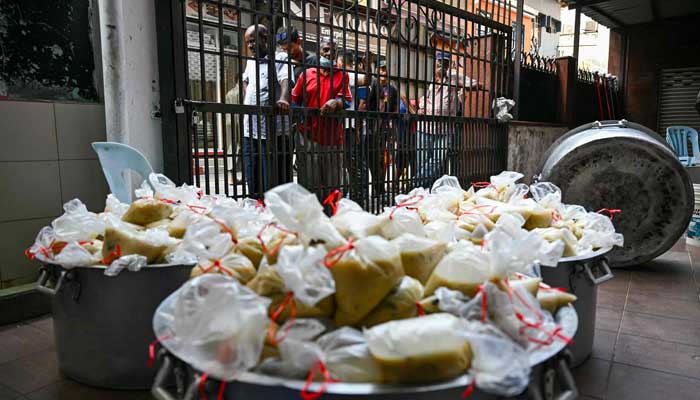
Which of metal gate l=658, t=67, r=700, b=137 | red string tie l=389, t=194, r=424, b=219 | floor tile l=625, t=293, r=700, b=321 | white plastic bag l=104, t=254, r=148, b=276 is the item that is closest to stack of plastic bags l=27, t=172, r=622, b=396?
white plastic bag l=104, t=254, r=148, b=276

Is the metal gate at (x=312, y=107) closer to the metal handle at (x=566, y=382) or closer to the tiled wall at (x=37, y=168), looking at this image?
the tiled wall at (x=37, y=168)

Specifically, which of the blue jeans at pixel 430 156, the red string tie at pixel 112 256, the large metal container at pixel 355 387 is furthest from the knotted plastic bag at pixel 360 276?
the blue jeans at pixel 430 156

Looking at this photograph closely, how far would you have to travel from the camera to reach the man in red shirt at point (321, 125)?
14.1ft

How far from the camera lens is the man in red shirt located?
169 inches

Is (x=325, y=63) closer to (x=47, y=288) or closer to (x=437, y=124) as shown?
(x=437, y=124)

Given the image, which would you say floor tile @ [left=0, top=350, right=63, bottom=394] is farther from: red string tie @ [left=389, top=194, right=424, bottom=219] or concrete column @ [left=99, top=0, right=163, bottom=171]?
red string tie @ [left=389, top=194, right=424, bottom=219]

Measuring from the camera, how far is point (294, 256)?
1202 millimetres

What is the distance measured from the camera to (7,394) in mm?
2244

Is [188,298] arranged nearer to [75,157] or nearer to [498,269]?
[498,269]

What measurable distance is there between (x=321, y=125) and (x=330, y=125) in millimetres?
109

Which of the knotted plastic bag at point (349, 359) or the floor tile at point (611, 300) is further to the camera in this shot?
the floor tile at point (611, 300)

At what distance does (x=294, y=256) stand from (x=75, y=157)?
2.94 metres

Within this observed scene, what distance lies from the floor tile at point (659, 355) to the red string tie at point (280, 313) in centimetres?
224

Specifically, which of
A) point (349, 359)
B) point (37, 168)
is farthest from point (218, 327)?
point (37, 168)
